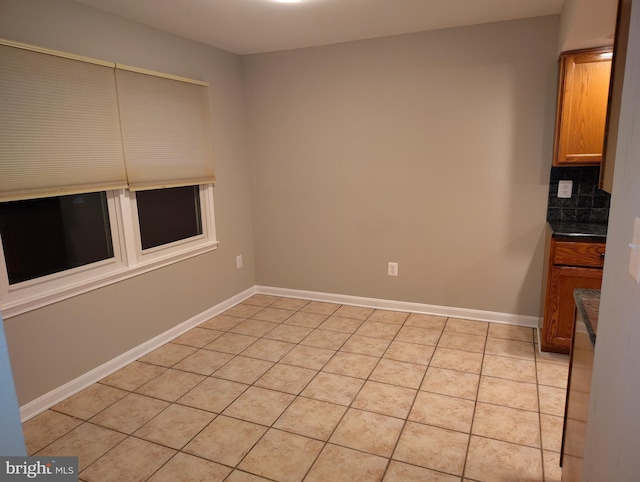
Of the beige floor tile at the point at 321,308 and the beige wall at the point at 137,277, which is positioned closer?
the beige wall at the point at 137,277

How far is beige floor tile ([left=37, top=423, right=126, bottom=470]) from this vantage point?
7.03 feet

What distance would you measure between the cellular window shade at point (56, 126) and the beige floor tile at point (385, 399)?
2.10 metres

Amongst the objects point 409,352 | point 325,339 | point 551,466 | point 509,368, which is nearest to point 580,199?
point 509,368

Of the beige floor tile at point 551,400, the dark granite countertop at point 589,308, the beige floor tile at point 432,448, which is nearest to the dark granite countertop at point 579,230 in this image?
the beige floor tile at point 551,400

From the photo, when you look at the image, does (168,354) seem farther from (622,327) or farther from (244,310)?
(622,327)

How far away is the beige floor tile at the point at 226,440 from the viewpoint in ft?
6.94

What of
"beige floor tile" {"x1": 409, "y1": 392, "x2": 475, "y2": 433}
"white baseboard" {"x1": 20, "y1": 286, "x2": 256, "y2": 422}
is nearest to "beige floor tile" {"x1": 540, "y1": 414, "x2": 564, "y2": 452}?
"beige floor tile" {"x1": 409, "y1": 392, "x2": 475, "y2": 433}

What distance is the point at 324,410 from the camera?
246cm

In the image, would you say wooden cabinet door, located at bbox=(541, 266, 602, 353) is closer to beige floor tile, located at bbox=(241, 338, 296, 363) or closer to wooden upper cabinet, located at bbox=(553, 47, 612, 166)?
wooden upper cabinet, located at bbox=(553, 47, 612, 166)

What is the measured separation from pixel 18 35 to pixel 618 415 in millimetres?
3063

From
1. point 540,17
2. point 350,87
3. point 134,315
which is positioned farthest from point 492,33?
point 134,315

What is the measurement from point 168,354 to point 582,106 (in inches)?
135

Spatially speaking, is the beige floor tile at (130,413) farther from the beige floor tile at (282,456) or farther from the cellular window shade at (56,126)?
the cellular window shade at (56,126)

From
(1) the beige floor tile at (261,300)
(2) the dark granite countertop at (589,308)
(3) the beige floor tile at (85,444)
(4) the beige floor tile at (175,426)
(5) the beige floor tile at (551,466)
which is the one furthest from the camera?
(1) the beige floor tile at (261,300)
